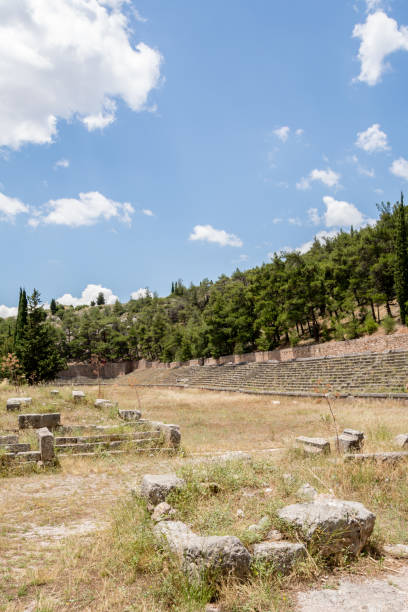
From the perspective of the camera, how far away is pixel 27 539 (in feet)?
17.3

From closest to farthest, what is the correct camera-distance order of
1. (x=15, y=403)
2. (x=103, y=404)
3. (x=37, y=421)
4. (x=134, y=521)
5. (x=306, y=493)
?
(x=134, y=521) → (x=306, y=493) → (x=37, y=421) → (x=15, y=403) → (x=103, y=404)

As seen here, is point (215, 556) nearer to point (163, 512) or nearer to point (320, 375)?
point (163, 512)

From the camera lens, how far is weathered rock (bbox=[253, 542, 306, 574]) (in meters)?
3.98

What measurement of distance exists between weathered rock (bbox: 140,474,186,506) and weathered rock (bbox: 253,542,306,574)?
6.76 feet

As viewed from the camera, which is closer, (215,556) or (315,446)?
(215,556)

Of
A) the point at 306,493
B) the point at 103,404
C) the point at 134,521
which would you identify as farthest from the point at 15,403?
the point at 306,493

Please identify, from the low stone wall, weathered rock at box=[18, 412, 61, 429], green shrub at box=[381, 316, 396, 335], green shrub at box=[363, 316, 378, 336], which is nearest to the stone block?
weathered rock at box=[18, 412, 61, 429]

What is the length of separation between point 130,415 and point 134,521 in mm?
10845

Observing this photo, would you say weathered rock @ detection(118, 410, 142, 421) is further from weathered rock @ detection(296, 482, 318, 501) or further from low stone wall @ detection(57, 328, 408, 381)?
low stone wall @ detection(57, 328, 408, 381)

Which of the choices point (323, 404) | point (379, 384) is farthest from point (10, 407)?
point (379, 384)

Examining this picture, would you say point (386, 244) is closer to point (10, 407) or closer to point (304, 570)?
point (10, 407)

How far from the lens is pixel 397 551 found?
4.47 metres

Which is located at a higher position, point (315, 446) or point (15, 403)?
point (15, 403)

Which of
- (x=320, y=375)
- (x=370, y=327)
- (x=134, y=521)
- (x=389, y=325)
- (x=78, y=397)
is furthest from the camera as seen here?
(x=370, y=327)
